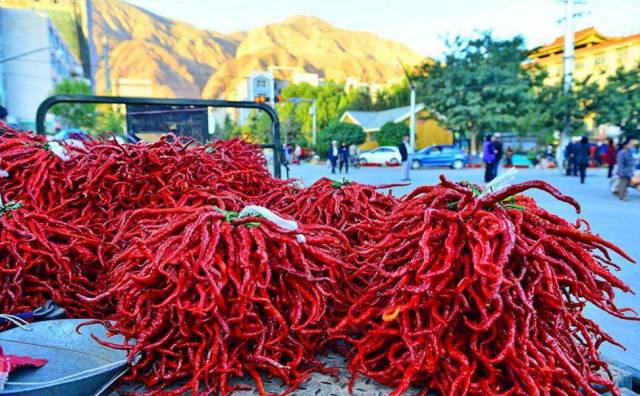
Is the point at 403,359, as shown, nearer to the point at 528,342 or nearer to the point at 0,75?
the point at 528,342

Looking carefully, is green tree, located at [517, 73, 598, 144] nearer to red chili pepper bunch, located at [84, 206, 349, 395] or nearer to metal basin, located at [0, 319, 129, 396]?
red chili pepper bunch, located at [84, 206, 349, 395]

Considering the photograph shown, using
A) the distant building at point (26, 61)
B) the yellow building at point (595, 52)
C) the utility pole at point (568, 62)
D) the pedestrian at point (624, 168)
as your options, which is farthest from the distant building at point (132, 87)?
the pedestrian at point (624, 168)

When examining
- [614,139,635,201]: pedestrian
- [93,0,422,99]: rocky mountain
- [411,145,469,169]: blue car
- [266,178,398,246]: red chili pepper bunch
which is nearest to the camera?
[266,178,398,246]: red chili pepper bunch

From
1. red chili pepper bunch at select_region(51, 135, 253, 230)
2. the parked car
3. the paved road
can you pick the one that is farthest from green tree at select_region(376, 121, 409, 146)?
Answer: red chili pepper bunch at select_region(51, 135, 253, 230)

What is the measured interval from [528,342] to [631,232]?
7.38 m

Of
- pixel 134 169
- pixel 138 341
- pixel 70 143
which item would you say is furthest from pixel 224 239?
pixel 70 143

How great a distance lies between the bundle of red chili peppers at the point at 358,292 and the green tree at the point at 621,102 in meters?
26.9

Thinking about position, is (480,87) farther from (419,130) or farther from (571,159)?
(419,130)

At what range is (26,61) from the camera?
46562 mm

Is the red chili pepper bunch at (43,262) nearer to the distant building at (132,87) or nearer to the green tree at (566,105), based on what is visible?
the green tree at (566,105)

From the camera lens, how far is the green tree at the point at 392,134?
1545 inches

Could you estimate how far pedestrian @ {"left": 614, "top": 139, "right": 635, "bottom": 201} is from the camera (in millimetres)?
10844

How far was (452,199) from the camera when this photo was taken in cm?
140

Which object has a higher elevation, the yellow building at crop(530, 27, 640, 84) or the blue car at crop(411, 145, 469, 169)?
the yellow building at crop(530, 27, 640, 84)
